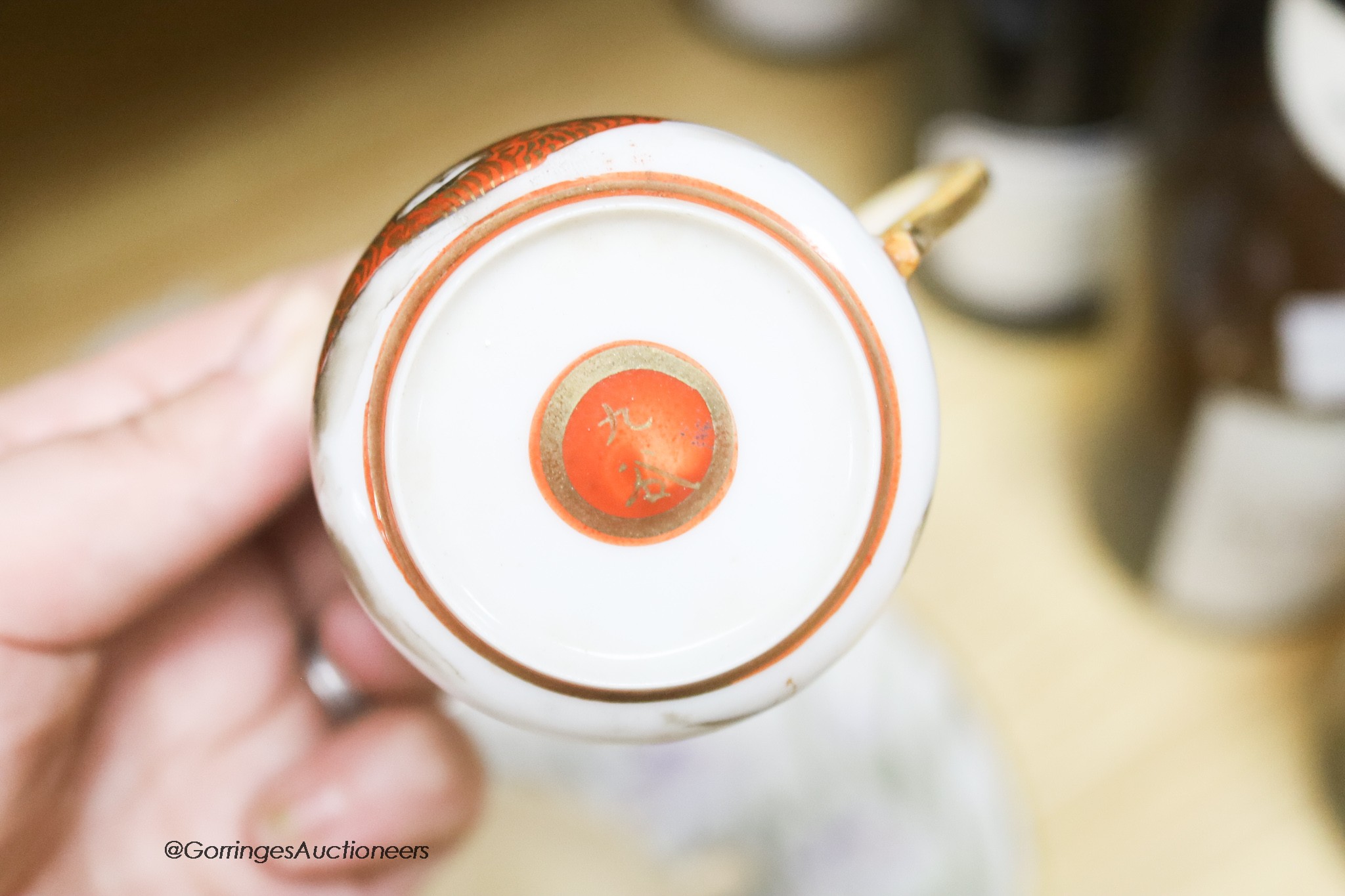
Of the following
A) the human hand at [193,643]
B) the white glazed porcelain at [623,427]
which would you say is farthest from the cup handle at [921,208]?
the human hand at [193,643]

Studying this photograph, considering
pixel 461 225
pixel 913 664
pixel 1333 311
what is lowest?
pixel 913 664

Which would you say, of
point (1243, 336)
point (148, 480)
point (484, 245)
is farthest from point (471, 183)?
point (1243, 336)

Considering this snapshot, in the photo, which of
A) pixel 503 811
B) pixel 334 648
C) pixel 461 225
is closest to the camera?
pixel 461 225

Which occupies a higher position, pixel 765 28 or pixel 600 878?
pixel 765 28

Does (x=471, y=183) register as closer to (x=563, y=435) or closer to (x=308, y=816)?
(x=563, y=435)

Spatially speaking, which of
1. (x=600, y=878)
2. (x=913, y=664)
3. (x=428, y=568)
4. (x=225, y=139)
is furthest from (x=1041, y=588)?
(x=225, y=139)

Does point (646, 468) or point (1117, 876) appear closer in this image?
point (646, 468)

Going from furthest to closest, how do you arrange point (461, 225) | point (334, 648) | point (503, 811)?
point (503, 811) < point (334, 648) < point (461, 225)

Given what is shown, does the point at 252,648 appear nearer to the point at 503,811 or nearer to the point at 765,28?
the point at 503,811
